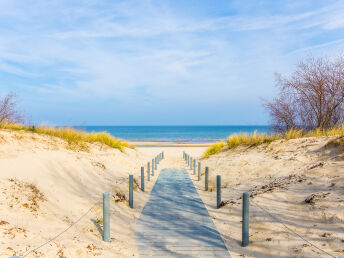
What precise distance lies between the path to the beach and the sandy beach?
27 cm

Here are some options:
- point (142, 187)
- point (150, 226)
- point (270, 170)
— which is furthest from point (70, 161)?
point (270, 170)

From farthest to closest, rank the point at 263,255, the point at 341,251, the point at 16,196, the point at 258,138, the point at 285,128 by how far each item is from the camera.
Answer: the point at 285,128
the point at 258,138
the point at 16,196
the point at 263,255
the point at 341,251

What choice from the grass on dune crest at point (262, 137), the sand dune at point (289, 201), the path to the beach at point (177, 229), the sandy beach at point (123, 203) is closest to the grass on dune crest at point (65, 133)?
the sandy beach at point (123, 203)

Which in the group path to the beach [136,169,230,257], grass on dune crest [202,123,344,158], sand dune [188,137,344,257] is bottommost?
path to the beach [136,169,230,257]

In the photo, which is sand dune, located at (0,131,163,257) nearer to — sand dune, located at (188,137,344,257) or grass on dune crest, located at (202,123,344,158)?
sand dune, located at (188,137,344,257)

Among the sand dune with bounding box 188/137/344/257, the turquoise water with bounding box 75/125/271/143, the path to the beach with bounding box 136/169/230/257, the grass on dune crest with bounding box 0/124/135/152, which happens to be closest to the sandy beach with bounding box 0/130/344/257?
the sand dune with bounding box 188/137/344/257

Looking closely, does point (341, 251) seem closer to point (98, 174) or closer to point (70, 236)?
point (70, 236)

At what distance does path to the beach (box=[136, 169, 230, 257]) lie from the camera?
5453 millimetres

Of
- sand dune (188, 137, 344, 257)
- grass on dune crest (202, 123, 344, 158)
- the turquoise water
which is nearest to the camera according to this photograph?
sand dune (188, 137, 344, 257)

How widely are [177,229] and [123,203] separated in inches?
111

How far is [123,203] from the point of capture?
8961 millimetres

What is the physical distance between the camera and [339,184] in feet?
24.1

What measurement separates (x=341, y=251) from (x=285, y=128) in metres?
16.1

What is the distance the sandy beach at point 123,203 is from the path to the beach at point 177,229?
0.89 ft
